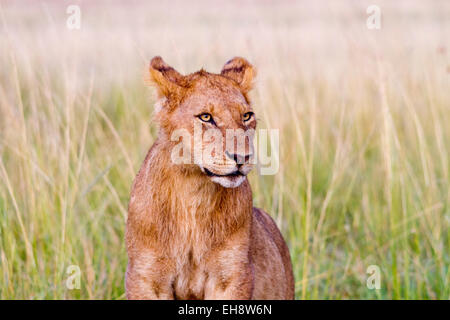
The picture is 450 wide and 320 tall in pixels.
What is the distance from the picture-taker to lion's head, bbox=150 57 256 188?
3590 mm

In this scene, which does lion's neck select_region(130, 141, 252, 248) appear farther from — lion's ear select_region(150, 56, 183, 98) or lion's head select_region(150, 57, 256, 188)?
lion's ear select_region(150, 56, 183, 98)

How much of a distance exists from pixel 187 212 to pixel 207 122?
53cm

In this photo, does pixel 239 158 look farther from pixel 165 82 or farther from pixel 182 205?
pixel 165 82

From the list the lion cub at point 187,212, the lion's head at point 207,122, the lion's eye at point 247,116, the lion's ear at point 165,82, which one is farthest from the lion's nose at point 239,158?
the lion's ear at point 165,82

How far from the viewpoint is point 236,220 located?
13.2 ft

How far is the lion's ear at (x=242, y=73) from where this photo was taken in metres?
4.20

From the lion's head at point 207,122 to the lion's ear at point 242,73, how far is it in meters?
0.01

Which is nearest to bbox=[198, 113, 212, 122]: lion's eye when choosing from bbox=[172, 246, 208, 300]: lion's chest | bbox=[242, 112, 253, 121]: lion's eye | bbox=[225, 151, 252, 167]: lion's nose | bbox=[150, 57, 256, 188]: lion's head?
bbox=[150, 57, 256, 188]: lion's head

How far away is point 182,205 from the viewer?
400 cm

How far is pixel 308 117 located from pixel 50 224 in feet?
11.3

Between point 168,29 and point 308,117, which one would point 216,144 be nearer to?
point 168,29

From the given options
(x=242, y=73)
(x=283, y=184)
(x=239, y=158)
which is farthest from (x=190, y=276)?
(x=283, y=184)

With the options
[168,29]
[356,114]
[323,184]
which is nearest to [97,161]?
[168,29]

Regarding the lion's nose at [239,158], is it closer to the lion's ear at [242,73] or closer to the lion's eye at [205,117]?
the lion's eye at [205,117]
